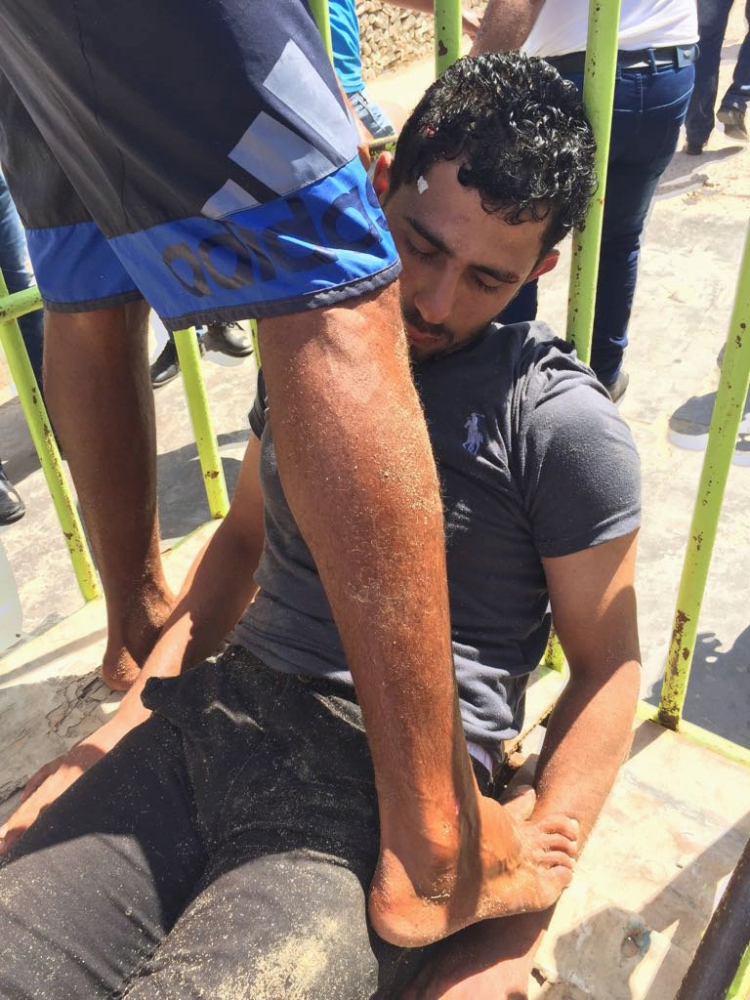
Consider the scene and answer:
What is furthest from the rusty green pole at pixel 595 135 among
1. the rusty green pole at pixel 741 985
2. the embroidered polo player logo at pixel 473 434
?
the rusty green pole at pixel 741 985

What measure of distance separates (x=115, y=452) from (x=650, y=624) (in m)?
1.71

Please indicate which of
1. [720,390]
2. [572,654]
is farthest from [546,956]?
[720,390]

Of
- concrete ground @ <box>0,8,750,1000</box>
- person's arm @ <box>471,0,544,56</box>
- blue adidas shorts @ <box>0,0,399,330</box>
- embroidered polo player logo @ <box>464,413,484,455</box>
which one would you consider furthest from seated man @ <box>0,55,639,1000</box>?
person's arm @ <box>471,0,544,56</box>

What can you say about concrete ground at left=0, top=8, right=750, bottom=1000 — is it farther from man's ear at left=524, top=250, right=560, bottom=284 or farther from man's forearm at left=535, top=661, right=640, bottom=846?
man's ear at left=524, top=250, right=560, bottom=284

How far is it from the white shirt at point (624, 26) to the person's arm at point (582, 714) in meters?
1.94

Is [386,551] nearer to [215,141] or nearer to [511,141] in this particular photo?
[215,141]

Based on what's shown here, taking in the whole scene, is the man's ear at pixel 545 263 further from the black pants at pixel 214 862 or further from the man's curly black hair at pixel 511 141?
the black pants at pixel 214 862

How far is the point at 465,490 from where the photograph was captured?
4.90ft

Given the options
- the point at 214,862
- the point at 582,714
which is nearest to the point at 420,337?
the point at 582,714

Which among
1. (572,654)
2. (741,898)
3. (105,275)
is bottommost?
(572,654)

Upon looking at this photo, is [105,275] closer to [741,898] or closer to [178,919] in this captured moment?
[178,919]

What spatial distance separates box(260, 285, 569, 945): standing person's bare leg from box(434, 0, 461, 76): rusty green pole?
739mm

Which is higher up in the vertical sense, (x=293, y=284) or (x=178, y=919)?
(x=293, y=284)

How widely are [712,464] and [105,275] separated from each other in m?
1.24
